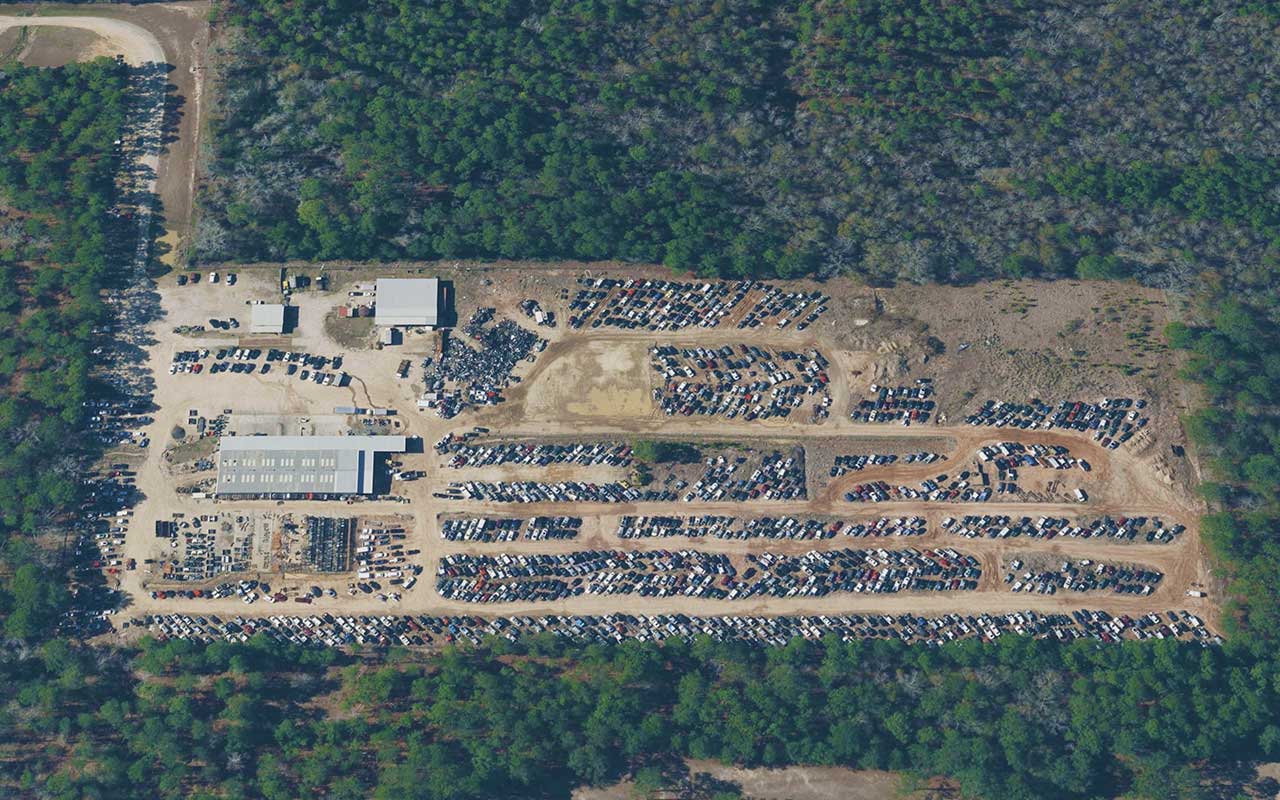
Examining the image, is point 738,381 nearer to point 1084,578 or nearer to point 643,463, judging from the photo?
point 643,463

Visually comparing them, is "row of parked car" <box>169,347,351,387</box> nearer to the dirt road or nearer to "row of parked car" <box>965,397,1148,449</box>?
the dirt road

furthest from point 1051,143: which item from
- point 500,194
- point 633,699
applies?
point 633,699

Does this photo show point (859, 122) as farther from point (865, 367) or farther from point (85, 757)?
point (85, 757)

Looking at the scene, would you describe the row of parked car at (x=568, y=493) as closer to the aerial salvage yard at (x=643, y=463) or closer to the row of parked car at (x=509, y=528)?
the aerial salvage yard at (x=643, y=463)

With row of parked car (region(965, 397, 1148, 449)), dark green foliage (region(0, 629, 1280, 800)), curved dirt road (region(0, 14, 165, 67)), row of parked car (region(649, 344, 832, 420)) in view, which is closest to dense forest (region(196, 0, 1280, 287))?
curved dirt road (region(0, 14, 165, 67))

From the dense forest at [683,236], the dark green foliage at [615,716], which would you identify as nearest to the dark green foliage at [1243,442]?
the dense forest at [683,236]
